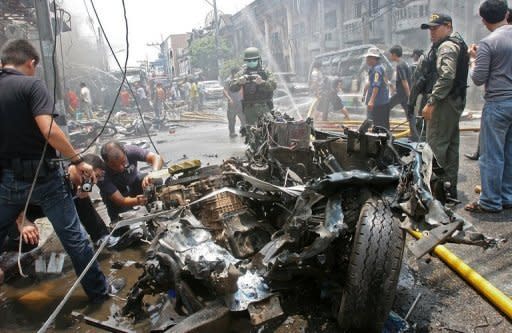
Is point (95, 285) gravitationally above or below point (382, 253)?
below

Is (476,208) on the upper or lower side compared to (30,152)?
lower

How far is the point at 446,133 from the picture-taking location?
4.51 m

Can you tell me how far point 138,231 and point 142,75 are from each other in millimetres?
25261

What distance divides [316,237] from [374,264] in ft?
1.17

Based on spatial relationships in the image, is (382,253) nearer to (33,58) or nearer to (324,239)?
(324,239)

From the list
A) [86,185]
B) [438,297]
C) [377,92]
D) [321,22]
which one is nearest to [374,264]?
[438,297]

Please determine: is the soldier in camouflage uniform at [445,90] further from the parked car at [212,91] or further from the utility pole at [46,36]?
the parked car at [212,91]

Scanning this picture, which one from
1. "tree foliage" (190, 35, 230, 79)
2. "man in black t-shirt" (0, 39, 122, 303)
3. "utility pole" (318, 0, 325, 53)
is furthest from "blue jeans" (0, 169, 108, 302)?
"tree foliage" (190, 35, 230, 79)

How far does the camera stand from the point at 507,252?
3.41 metres

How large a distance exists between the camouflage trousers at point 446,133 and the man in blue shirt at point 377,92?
300 centimetres

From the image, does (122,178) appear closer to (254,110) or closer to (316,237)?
(316,237)

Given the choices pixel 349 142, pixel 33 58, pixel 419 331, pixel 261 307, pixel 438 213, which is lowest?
pixel 419 331

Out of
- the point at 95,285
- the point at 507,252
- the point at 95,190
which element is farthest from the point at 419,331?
the point at 95,190

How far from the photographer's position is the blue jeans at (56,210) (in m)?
2.97
